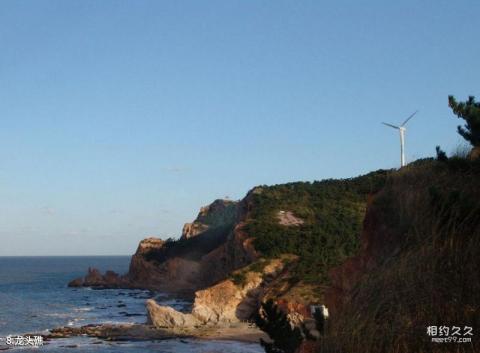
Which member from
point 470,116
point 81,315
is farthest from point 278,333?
point 81,315

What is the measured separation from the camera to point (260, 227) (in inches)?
2406

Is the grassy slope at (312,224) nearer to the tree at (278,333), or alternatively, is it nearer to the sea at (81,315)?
the sea at (81,315)

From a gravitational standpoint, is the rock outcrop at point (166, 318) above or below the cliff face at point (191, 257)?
below

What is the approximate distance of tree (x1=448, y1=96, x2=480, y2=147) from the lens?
13125 mm

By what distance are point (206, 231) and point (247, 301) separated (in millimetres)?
49552

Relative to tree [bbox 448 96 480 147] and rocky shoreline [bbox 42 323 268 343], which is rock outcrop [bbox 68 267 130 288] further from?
tree [bbox 448 96 480 147]

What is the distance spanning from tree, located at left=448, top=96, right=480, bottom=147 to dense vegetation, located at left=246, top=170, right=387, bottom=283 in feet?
108

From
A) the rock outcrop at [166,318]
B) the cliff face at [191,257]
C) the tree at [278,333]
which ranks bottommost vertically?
the rock outcrop at [166,318]

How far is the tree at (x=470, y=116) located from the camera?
13.1m

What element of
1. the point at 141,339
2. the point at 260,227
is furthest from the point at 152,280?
the point at 141,339

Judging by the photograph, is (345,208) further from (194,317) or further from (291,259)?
(194,317)

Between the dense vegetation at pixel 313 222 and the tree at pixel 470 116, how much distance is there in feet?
108

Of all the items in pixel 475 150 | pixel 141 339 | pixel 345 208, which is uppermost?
pixel 345 208

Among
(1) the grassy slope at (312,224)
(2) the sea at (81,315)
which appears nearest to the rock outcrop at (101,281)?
(2) the sea at (81,315)
